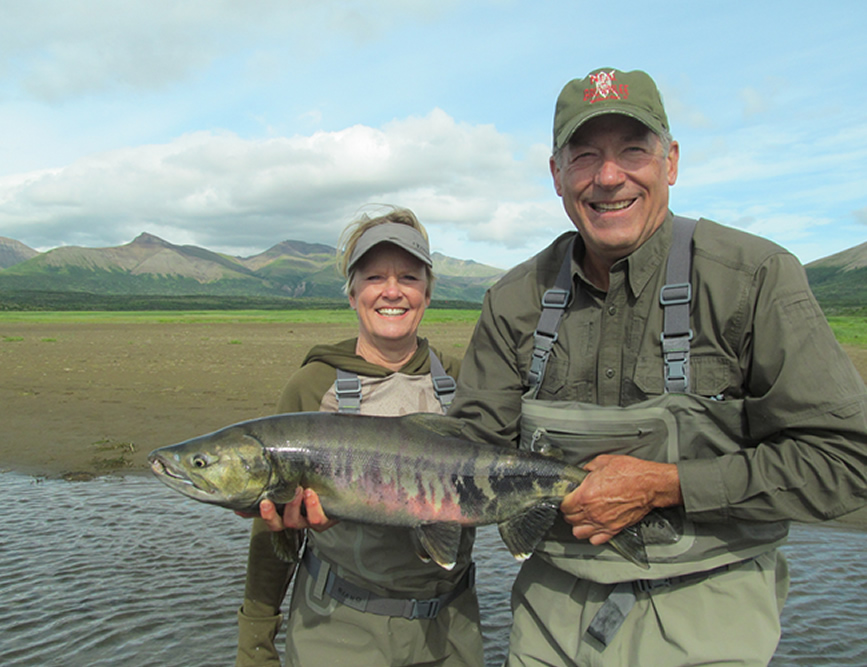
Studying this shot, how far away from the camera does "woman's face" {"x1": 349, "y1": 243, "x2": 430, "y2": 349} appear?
4.29 m

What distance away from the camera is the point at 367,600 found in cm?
390

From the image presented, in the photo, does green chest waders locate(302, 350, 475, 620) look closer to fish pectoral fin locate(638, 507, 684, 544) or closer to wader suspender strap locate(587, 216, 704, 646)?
wader suspender strap locate(587, 216, 704, 646)

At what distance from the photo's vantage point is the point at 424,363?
176 inches

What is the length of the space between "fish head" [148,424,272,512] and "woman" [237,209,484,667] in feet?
0.63

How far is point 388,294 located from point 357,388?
0.66m

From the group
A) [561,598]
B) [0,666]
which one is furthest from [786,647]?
[0,666]

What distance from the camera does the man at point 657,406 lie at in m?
2.80

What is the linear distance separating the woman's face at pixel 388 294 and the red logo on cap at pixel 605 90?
1.57 metres

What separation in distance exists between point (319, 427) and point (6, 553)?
19.9 ft

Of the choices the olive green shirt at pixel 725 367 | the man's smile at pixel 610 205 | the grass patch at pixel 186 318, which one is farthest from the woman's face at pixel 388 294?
the grass patch at pixel 186 318

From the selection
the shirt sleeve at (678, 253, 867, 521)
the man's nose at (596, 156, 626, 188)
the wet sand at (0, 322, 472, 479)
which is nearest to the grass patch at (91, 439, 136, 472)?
the wet sand at (0, 322, 472, 479)

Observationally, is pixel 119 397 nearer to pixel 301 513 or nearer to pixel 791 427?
pixel 301 513

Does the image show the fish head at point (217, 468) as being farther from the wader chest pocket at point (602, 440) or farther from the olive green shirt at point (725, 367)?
the wader chest pocket at point (602, 440)

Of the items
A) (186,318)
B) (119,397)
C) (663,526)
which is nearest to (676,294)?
(663,526)
